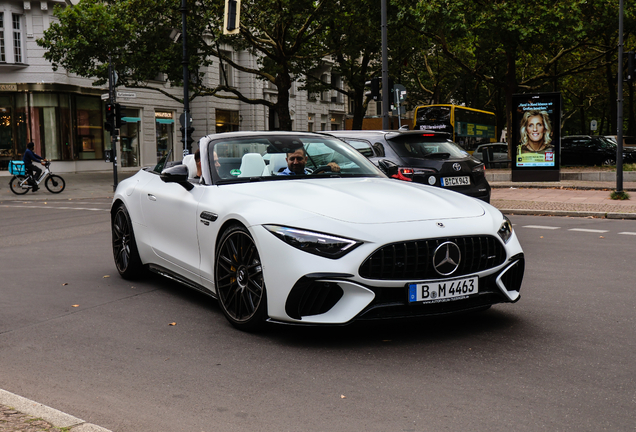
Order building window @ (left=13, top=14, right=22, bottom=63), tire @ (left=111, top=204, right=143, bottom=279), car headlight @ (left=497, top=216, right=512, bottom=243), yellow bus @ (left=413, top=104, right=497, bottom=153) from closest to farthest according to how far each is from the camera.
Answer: car headlight @ (left=497, top=216, right=512, bottom=243), tire @ (left=111, top=204, right=143, bottom=279), building window @ (left=13, top=14, right=22, bottom=63), yellow bus @ (left=413, top=104, right=497, bottom=153)

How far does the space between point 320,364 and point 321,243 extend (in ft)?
2.31

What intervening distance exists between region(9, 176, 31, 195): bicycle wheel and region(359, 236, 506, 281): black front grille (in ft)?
68.3

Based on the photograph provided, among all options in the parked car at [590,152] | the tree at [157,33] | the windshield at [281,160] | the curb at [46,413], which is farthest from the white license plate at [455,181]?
the parked car at [590,152]

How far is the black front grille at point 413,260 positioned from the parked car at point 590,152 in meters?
28.0

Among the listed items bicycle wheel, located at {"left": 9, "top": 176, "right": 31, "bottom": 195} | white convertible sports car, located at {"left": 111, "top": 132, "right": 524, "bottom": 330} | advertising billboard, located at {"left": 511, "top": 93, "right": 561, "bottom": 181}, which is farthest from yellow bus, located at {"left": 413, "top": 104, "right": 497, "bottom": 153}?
white convertible sports car, located at {"left": 111, "top": 132, "right": 524, "bottom": 330}

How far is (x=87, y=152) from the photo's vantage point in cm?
3747

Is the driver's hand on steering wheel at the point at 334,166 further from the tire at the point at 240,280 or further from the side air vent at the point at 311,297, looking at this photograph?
the side air vent at the point at 311,297

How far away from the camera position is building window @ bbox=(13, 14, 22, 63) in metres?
34.3

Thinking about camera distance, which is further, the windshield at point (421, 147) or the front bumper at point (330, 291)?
the windshield at point (421, 147)

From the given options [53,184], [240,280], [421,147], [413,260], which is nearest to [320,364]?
[413,260]

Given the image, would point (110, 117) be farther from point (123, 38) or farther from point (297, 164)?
point (297, 164)

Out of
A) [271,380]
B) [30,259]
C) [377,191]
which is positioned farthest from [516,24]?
[271,380]

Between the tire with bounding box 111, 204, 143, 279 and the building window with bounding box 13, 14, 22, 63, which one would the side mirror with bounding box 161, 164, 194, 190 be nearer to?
the tire with bounding box 111, 204, 143, 279

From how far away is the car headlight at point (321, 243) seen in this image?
4.48 metres
